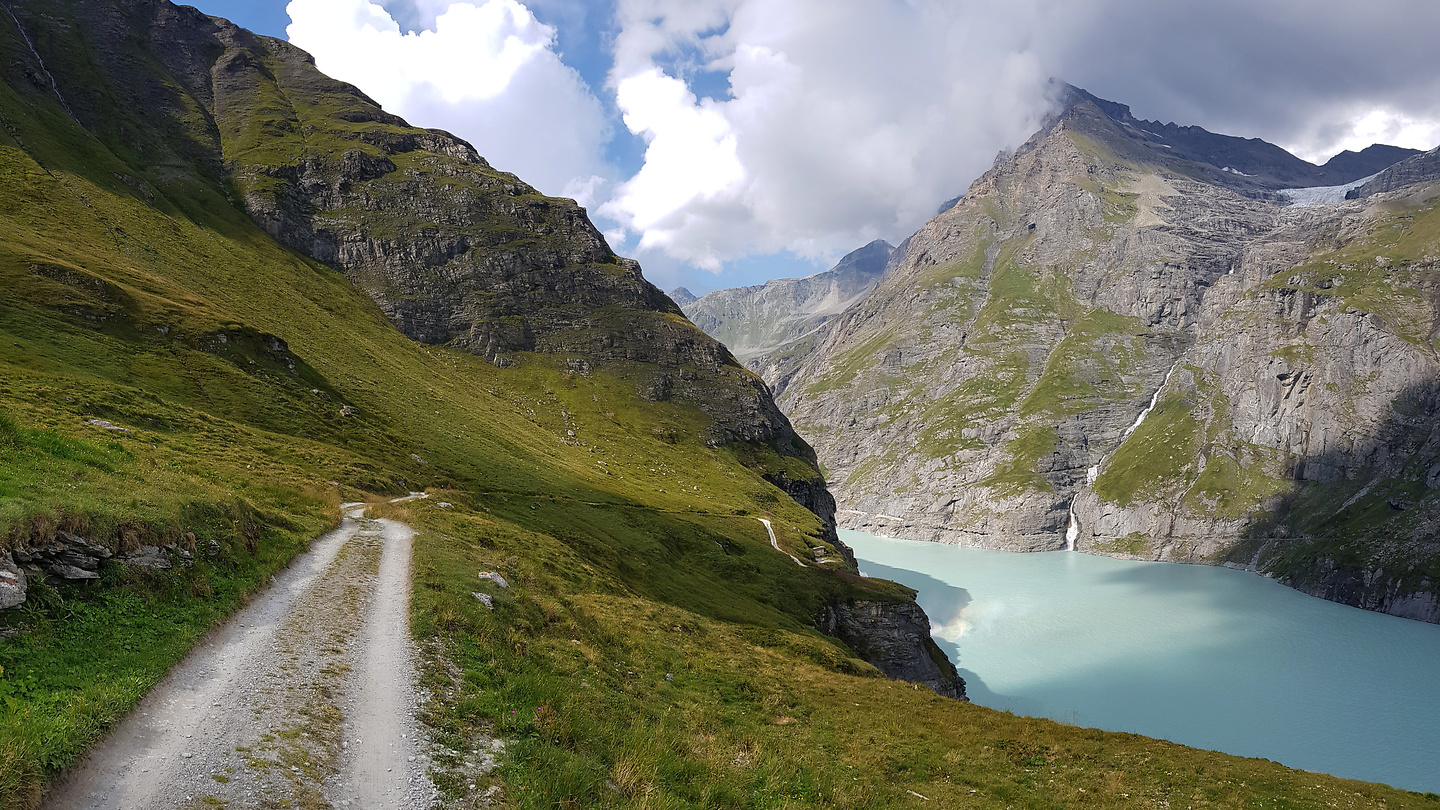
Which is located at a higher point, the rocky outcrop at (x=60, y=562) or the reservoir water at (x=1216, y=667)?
the rocky outcrop at (x=60, y=562)

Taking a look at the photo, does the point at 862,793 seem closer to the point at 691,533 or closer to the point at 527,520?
the point at 527,520

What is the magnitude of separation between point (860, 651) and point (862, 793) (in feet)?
156

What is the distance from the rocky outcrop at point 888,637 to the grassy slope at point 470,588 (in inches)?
131

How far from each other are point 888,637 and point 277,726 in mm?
60110

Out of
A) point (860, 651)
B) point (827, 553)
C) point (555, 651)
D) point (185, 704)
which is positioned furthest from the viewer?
point (827, 553)

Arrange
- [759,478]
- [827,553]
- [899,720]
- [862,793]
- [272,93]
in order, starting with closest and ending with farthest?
[862,793] < [899,720] < [827,553] < [759,478] < [272,93]

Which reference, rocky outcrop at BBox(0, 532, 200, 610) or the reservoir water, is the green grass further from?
the reservoir water

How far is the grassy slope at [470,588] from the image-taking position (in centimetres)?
1270

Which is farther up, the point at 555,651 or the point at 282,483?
the point at 282,483

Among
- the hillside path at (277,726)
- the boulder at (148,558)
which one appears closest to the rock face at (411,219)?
the hillside path at (277,726)

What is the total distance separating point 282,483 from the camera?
3216 cm

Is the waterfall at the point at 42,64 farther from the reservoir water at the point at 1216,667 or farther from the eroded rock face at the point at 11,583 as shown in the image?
the reservoir water at the point at 1216,667

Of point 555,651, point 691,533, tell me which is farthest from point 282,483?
point 691,533

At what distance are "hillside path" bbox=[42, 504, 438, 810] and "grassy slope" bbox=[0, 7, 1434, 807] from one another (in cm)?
61
